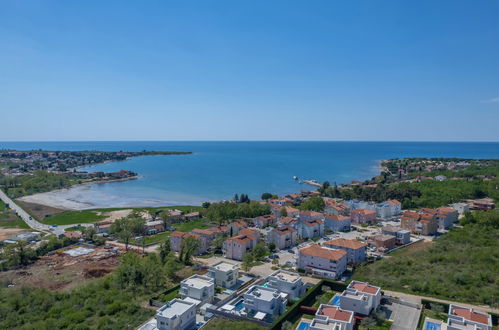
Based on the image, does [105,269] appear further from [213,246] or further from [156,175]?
[156,175]

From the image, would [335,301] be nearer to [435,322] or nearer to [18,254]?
[435,322]

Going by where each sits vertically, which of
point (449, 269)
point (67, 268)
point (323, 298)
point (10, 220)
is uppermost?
point (449, 269)

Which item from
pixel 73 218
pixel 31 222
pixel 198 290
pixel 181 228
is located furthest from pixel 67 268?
pixel 31 222

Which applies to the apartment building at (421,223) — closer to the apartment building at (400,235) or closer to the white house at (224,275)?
the apartment building at (400,235)

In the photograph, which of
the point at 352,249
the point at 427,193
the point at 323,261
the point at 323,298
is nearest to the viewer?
the point at 323,298

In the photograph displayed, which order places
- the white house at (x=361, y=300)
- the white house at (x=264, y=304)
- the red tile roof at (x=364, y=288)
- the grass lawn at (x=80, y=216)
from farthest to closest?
the grass lawn at (x=80, y=216) < the red tile roof at (x=364, y=288) < the white house at (x=264, y=304) < the white house at (x=361, y=300)

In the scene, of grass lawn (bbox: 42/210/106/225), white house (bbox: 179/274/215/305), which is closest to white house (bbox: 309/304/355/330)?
white house (bbox: 179/274/215/305)

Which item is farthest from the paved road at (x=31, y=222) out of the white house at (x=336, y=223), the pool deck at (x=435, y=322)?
the pool deck at (x=435, y=322)
